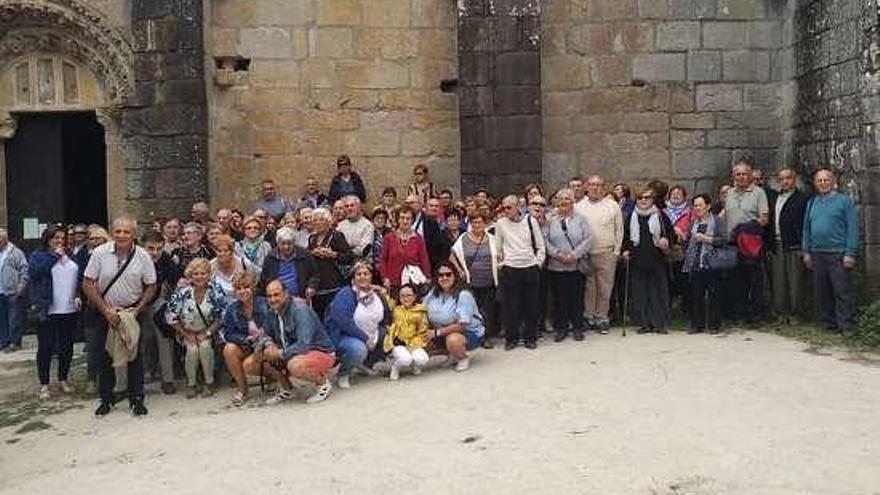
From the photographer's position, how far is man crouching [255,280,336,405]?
295 inches

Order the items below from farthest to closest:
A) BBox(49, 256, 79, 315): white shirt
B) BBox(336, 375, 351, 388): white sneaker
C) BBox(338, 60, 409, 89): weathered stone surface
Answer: BBox(338, 60, 409, 89): weathered stone surface < BBox(49, 256, 79, 315): white shirt < BBox(336, 375, 351, 388): white sneaker

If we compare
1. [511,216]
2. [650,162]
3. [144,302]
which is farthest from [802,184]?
[144,302]

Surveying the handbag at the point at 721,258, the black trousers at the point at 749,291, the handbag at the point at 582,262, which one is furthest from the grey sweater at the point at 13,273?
the black trousers at the point at 749,291

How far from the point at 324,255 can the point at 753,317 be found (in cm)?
473

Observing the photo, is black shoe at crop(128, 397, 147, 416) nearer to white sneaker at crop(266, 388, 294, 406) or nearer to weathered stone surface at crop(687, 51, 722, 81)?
white sneaker at crop(266, 388, 294, 406)

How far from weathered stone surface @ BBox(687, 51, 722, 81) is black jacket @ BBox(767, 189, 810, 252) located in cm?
259

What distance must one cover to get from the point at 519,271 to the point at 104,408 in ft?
13.3

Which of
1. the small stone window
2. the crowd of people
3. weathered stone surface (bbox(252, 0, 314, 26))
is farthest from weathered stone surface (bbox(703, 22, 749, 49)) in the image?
the small stone window

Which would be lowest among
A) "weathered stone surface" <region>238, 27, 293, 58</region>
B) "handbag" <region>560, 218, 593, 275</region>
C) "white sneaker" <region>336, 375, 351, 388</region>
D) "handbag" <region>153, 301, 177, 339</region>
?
"white sneaker" <region>336, 375, 351, 388</region>

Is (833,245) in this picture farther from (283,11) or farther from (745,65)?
(283,11)

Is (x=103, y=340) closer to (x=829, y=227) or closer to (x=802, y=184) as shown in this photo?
(x=829, y=227)

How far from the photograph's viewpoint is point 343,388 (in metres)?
7.85

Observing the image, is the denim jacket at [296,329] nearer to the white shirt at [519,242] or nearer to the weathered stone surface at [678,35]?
the white shirt at [519,242]

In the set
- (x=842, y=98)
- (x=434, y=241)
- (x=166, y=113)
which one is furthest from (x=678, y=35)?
(x=166, y=113)
